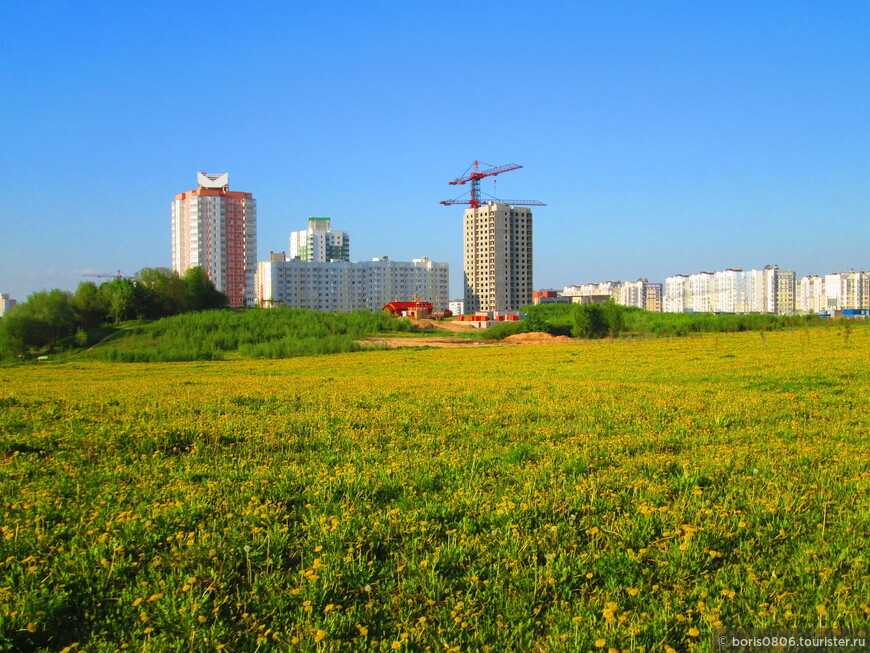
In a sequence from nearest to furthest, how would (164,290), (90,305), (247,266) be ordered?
1. (90,305)
2. (164,290)
3. (247,266)

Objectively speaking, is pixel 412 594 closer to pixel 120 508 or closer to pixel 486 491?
pixel 486 491

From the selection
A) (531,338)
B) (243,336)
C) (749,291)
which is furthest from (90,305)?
(749,291)

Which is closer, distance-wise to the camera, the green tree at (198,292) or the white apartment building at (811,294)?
the green tree at (198,292)

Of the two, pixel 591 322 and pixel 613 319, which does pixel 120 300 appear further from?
pixel 613 319

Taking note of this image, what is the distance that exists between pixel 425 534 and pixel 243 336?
53579 millimetres

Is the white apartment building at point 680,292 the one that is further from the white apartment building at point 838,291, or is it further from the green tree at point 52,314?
the green tree at point 52,314

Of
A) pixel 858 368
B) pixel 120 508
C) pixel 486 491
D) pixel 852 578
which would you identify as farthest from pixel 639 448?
pixel 858 368

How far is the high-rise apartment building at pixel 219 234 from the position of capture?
14350 cm

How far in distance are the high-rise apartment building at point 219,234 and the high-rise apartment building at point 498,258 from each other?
55.0m

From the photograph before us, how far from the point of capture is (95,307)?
73.2 metres

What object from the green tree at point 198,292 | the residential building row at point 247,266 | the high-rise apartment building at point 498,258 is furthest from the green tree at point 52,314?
the high-rise apartment building at point 498,258

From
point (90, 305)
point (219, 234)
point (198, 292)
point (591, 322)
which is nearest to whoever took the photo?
point (591, 322)

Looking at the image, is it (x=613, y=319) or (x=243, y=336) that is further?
(x=613, y=319)

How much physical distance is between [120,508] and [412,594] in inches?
116
